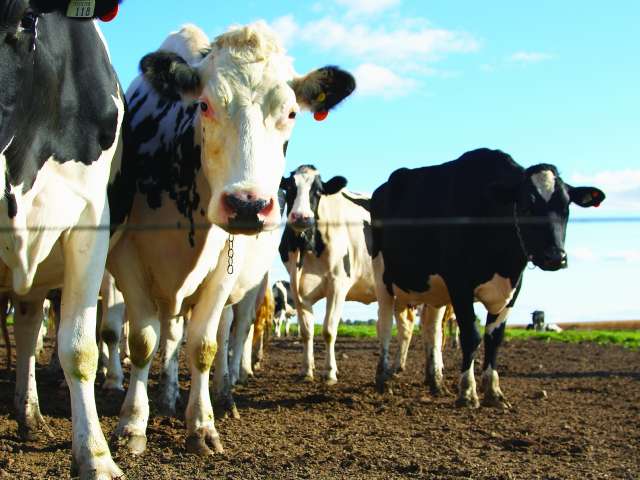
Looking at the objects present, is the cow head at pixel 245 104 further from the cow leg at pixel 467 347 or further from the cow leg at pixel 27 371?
the cow leg at pixel 467 347

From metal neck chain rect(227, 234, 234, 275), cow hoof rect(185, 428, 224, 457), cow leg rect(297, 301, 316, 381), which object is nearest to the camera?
cow hoof rect(185, 428, 224, 457)

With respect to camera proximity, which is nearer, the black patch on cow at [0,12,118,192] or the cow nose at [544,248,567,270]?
the black patch on cow at [0,12,118,192]

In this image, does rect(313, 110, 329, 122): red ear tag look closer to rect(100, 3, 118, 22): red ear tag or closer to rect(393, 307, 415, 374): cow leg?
rect(100, 3, 118, 22): red ear tag

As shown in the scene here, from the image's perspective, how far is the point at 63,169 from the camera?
469 centimetres

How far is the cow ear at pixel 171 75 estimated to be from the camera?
18.5ft

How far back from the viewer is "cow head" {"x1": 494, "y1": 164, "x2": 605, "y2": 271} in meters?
8.62

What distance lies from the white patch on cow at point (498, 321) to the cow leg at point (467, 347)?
1.13 feet

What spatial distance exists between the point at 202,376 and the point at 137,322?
59 centimetres

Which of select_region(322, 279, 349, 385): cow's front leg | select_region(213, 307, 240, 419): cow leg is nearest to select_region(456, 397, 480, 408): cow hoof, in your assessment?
select_region(213, 307, 240, 419): cow leg

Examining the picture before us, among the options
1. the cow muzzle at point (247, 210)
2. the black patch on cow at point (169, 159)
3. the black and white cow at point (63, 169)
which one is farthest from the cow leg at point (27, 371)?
the cow muzzle at point (247, 210)

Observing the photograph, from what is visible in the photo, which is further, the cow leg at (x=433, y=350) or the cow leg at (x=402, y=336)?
the cow leg at (x=402, y=336)

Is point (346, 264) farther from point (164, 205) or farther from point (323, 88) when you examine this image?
point (323, 88)

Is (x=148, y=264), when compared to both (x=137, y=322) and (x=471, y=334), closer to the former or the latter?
(x=137, y=322)

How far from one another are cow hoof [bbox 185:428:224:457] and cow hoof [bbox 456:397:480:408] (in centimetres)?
352
